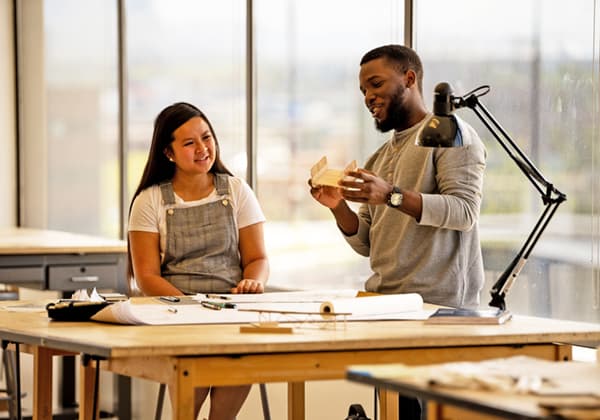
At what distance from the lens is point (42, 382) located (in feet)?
10.3

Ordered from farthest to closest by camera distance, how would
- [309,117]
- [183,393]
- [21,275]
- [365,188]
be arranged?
[21,275] → [309,117] → [365,188] → [183,393]

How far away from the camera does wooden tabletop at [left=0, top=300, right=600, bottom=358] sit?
2.33m

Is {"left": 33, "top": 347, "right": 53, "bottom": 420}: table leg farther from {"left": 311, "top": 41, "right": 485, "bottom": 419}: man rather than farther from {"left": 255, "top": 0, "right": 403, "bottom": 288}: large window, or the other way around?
{"left": 255, "top": 0, "right": 403, "bottom": 288}: large window

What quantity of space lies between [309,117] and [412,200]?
5.88 feet

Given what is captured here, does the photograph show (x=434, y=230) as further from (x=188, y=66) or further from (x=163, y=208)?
(x=188, y=66)

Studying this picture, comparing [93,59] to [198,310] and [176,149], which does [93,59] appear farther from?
[198,310]

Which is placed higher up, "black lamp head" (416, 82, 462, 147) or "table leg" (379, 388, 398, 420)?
"black lamp head" (416, 82, 462, 147)

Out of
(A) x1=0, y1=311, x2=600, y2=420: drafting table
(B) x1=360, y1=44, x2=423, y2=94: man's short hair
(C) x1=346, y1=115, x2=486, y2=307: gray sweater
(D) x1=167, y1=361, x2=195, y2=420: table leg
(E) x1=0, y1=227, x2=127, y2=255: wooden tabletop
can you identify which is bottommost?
(D) x1=167, y1=361, x2=195, y2=420: table leg

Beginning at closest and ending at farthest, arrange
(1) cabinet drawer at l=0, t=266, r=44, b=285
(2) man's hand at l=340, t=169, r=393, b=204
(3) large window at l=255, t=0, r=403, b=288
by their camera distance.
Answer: (2) man's hand at l=340, t=169, r=393, b=204
(3) large window at l=255, t=0, r=403, b=288
(1) cabinet drawer at l=0, t=266, r=44, b=285

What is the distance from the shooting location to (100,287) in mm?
5105

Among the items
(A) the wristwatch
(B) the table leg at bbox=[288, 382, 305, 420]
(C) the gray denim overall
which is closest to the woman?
(C) the gray denim overall

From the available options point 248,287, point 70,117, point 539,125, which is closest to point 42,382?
point 248,287

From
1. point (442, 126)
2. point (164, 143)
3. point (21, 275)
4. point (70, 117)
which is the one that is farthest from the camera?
point (70, 117)

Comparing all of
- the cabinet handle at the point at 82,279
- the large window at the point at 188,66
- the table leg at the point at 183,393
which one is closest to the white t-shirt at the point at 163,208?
the table leg at the point at 183,393
